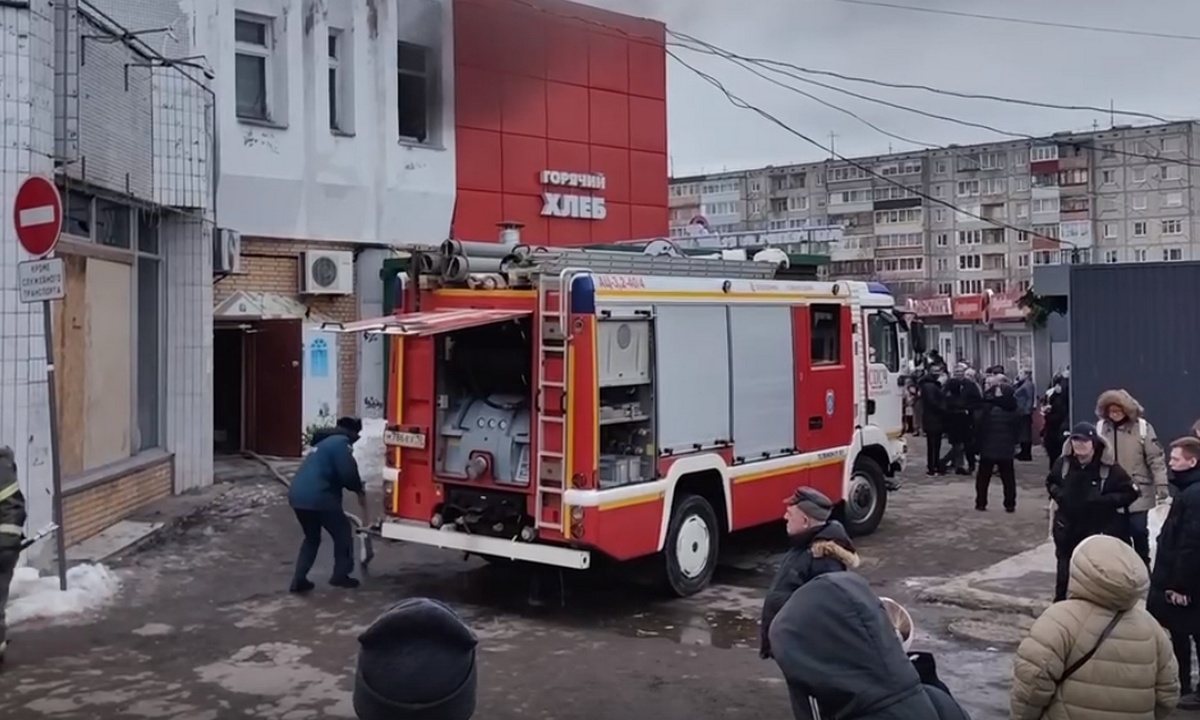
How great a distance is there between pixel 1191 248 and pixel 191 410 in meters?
70.7

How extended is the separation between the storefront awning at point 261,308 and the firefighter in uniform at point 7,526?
9.16 m

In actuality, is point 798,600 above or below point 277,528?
above

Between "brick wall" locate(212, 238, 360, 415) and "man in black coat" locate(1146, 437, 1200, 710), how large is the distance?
13.4m

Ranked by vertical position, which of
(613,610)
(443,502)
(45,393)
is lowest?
(613,610)

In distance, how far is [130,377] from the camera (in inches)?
527

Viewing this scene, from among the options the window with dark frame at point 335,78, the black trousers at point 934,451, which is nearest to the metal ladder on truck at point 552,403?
the window with dark frame at point 335,78

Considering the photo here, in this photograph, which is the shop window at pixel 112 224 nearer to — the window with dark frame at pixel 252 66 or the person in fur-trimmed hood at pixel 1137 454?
the window with dark frame at pixel 252 66

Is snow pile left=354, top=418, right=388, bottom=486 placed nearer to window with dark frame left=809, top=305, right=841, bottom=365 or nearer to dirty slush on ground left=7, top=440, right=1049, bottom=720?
dirty slush on ground left=7, top=440, right=1049, bottom=720

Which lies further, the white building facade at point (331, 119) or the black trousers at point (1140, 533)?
the white building facade at point (331, 119)

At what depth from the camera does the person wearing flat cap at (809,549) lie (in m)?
5.61

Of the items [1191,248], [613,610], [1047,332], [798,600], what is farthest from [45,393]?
[1191,248]

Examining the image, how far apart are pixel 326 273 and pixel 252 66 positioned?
3.15 meters

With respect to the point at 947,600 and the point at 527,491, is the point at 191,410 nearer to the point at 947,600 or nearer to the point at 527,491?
the point at 527,491

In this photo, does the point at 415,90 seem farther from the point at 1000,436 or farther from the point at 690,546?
the point at 690,546
